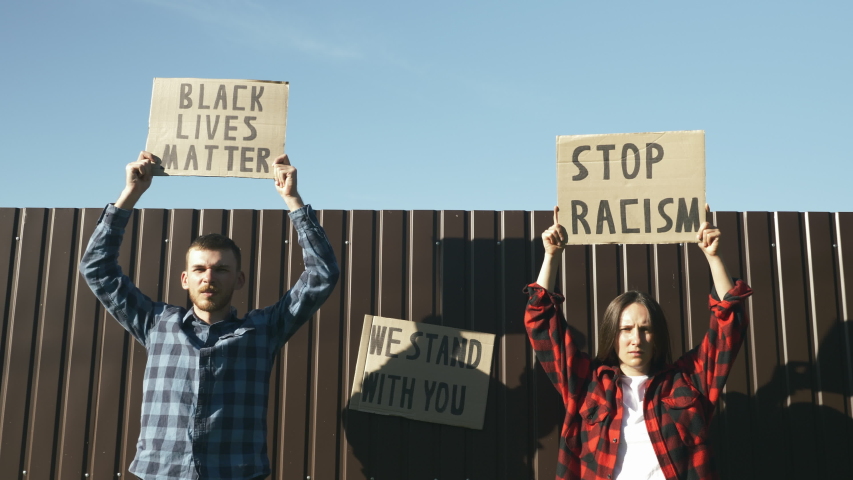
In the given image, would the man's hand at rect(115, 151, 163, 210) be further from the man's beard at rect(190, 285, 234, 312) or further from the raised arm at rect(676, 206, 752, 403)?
the raised arm at rect(676, 206, 752, 403)

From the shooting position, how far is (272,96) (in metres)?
4.01

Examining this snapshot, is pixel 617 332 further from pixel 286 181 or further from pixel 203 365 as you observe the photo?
pixel 203 365

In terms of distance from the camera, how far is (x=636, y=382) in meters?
3.38

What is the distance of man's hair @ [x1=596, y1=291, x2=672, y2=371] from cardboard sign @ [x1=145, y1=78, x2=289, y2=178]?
6.78 ft

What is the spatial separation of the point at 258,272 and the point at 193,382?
1.16 metres

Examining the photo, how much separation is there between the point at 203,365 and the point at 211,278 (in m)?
0.43

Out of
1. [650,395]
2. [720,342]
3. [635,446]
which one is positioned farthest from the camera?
[720,342]

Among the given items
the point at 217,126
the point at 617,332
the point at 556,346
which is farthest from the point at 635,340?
the point at 217,126

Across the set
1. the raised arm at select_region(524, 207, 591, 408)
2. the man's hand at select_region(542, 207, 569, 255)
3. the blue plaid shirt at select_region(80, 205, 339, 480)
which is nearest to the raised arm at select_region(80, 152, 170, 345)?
the blue plaid shirt at select_region(80, 205, 339, 480)

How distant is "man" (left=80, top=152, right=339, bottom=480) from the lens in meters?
3.17

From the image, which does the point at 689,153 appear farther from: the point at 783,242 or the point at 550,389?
the point at 550,389

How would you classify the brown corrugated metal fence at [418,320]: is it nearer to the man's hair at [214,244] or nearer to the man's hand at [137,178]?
the man's hand at [137,178]

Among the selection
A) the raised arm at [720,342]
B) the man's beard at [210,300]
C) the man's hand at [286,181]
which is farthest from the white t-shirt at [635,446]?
the man's beard at [210,300]

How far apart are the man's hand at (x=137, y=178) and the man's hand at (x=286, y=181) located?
2.26 ft
